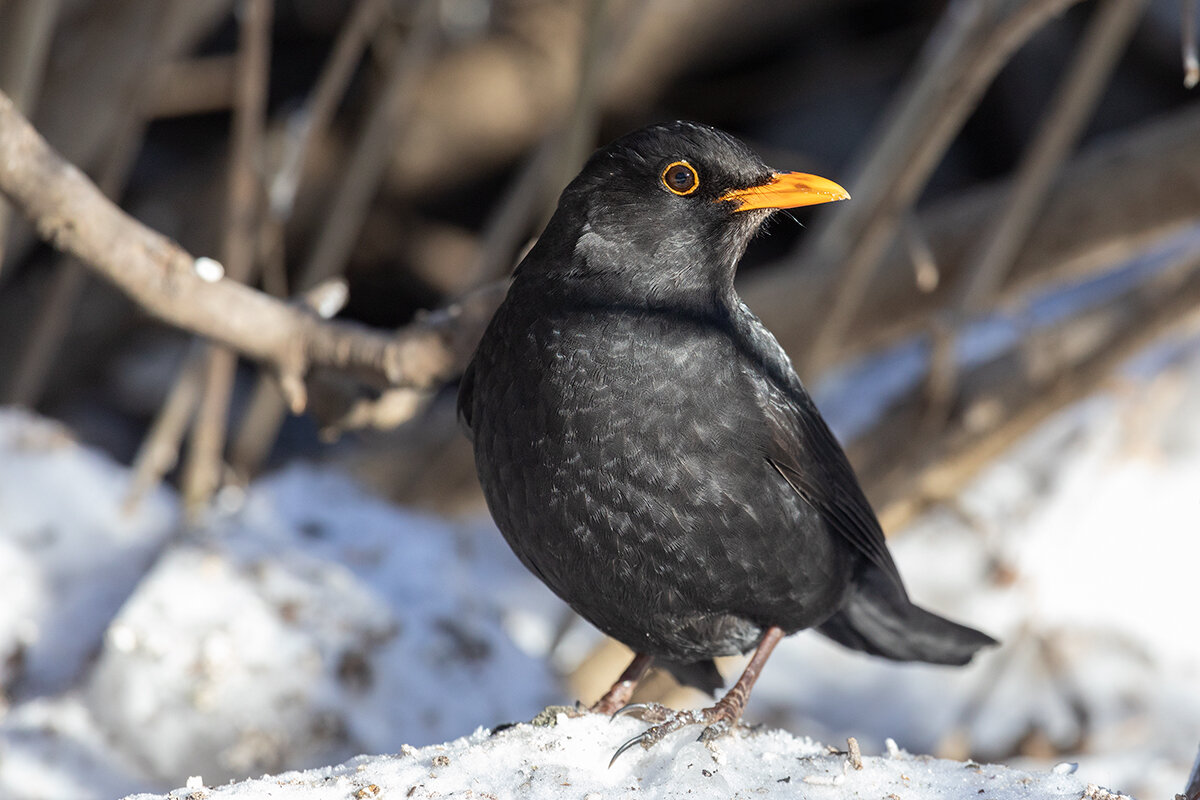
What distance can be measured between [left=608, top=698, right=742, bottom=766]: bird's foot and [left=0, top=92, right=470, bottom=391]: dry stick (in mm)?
1097

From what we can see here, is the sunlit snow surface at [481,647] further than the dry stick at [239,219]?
No

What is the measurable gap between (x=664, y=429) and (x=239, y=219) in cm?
252

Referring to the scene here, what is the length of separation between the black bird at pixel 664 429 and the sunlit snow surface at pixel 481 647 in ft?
1.02

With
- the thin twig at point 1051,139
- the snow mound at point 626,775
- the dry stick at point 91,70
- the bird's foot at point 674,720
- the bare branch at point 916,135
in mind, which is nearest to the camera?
the snow mound at point 626,775

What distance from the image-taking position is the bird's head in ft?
9.20

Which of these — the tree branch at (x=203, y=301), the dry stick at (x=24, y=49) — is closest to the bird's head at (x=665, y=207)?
the tree branch at (x=203, y=301)

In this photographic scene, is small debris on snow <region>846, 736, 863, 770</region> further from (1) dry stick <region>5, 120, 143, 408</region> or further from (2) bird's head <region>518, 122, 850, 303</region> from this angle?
(1) dry stick <region>5, 120, 143, 408</region>

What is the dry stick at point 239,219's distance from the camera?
408 cm

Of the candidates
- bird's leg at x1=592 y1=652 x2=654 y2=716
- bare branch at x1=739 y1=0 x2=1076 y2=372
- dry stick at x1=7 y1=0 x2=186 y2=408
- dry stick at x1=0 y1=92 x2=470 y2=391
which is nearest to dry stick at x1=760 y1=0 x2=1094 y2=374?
bare branch at x1=739 y1=0 x2=1076 y2=372

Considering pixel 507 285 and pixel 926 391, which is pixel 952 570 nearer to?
pixel 926 391

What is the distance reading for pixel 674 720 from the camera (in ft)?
8.51

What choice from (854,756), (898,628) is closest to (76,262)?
(898,628)

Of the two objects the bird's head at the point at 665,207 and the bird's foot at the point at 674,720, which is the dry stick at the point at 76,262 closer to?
the bird's head at the point at 665,207

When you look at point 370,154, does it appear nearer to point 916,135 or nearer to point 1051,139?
point 916,135
